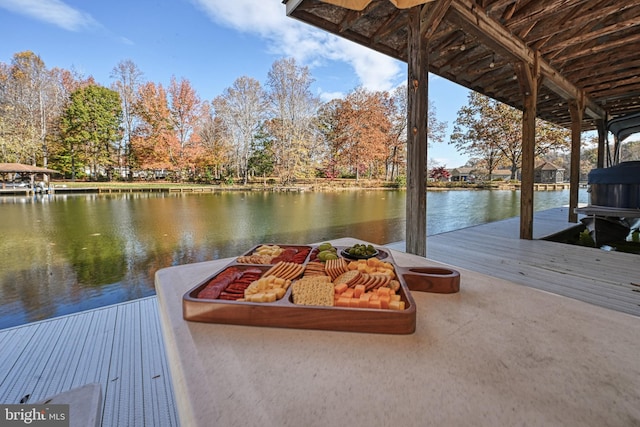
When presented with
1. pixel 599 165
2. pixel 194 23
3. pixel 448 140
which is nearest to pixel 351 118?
pixel 448 140

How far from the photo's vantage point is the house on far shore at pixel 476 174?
1110 inches

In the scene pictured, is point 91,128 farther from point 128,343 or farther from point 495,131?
point 495,131

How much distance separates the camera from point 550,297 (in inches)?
36.6

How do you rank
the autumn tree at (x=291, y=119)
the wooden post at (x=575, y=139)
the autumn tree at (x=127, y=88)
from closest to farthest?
1. the wooden post at (x=575, y=139)
2. the autumn tree at (x=291, y=119)
3. the autumn tree at (x=127, y=88)

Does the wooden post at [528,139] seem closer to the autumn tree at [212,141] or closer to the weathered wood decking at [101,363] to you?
the weathered wood decking at [101,363]

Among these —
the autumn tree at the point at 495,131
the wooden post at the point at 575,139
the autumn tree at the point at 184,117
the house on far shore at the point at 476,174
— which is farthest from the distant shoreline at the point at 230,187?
the wooden post at the point at 575,139

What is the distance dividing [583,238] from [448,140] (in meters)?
16.7

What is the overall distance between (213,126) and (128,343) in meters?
19.6

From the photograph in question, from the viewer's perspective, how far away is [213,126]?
18688 millimetres

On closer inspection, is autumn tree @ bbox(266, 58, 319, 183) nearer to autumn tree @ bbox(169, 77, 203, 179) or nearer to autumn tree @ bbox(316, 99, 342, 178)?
autumn tree @ bbox(316, 99, 342, 178)

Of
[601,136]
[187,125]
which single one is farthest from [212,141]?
[601,136]

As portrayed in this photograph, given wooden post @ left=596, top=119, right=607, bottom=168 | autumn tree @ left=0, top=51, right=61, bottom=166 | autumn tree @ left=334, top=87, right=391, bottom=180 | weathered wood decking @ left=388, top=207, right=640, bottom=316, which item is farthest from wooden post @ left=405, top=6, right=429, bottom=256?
autumn tree @ left=0, top=51, right=61, bottom=166

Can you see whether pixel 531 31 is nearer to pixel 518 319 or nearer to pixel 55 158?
pixel 518 319

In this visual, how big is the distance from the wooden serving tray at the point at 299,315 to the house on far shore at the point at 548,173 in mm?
32733
